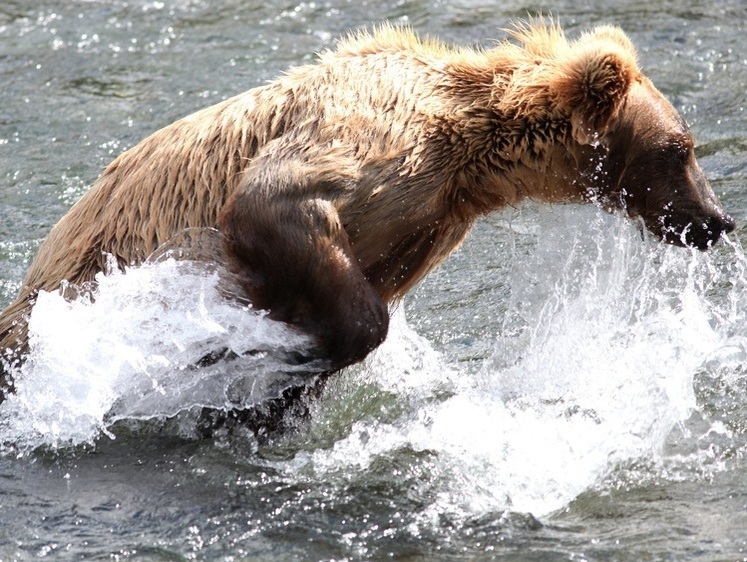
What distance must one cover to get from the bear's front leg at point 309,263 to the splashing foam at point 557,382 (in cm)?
66

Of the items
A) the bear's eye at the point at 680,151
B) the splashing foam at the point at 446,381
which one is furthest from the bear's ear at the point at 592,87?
the splashing foam at the point at 446,381

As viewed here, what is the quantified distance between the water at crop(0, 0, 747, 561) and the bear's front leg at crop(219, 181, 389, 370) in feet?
0.86

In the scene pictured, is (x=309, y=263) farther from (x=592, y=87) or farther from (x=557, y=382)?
(x=557, y=382)

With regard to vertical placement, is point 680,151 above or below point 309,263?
above

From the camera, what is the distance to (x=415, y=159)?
507 centimetres

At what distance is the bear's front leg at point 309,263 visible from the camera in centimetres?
485

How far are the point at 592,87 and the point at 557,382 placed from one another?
1.47 m

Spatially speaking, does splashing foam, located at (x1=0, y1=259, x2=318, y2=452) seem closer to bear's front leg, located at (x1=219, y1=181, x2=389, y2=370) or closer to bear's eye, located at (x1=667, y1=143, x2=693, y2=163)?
bear's front leg, located at (x1=219, y1=181, x2=389, y2=370)

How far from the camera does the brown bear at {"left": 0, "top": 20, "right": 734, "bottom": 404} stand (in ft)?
16.2

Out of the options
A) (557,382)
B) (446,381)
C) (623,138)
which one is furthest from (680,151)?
(446,381)

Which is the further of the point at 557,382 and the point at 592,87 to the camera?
the point at 557,382

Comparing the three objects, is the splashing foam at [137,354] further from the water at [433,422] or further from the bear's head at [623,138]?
the bear's head at [623,138]

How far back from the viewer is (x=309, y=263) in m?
4.84

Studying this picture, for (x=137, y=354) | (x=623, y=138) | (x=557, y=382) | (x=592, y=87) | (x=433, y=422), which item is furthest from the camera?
(x=557, y=382)
